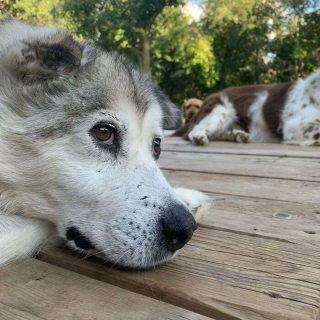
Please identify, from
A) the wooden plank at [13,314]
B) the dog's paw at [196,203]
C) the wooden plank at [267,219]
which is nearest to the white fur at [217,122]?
the wooden plank at [267,219]

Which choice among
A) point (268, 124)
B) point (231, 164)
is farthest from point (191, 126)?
point (231, 164)

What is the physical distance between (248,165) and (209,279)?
2133 mm

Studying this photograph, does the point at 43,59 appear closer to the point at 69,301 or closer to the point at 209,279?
the point at 69,301

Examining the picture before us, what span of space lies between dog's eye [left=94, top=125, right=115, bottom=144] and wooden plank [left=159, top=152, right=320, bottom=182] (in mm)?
1570

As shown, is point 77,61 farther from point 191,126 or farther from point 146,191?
point 191,126

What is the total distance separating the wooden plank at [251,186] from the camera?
7.22 ft

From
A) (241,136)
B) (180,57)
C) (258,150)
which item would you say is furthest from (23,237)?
(180,57)

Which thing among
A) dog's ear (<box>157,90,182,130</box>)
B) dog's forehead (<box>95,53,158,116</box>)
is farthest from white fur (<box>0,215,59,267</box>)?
dog's ear (<box>157,90,182,130</box>)

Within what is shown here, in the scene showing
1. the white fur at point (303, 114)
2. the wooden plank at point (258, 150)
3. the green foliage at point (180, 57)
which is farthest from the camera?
the green foliage at point (180, 57)

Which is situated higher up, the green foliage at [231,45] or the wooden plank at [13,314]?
the green foliage at [231,45]

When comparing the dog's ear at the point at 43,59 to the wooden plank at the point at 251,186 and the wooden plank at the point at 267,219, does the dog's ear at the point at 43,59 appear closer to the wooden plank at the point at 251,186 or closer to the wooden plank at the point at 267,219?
the wooden plank at the point at 267,219

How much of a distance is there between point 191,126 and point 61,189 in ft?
14.3

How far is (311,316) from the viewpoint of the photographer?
951mm

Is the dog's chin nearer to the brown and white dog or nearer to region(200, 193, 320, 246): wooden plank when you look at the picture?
region(200, 193, 320, 246): wooden plank
